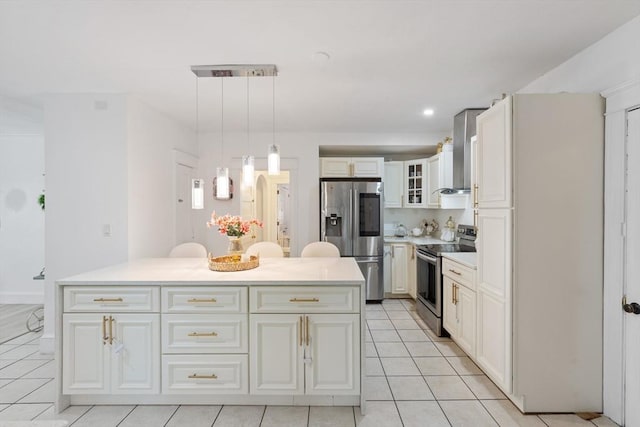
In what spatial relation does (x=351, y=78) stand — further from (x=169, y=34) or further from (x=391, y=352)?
(x=391, y=352)

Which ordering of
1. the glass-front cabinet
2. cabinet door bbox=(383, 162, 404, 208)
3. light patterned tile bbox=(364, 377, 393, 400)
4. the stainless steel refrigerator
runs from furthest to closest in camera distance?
cabinet door bbox=(383, 162, 404, 208), the glass-front cabinet, the stainless steel refrigerator, light patterned tile bbox=(364, 377, 393, 400)

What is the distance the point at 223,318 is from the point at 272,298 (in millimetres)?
351

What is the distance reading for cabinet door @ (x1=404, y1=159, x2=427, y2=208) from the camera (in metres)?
4.75

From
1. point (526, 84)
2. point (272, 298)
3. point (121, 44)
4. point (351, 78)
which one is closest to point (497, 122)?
point (526, 84)

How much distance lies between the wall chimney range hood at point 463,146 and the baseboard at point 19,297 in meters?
5.88

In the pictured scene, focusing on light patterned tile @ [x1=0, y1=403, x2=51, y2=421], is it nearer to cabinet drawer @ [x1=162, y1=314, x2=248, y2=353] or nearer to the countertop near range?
cabinet drawer @ [x1=162, y1=314, x2=248, y2=353]

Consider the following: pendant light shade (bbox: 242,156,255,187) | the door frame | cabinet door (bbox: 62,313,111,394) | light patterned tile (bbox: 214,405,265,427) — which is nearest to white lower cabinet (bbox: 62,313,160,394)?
cabinet door (bbox: 62,313,111,394)

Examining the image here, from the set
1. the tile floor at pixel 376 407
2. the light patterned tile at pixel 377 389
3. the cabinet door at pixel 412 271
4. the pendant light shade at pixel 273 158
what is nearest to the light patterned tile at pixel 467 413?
the tile floor at pixel 376 407

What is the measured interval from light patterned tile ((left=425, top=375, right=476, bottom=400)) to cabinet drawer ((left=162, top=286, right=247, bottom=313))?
154cm

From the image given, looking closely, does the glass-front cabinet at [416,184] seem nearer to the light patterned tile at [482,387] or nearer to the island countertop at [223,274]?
the island countertop at [223,274]

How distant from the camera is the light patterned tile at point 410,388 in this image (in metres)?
2.24

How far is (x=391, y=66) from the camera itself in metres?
2.43

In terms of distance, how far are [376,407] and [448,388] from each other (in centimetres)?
62

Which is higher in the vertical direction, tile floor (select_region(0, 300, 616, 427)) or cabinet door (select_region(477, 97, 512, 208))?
cabinet door (select_region(477, 97, 512, 208))
